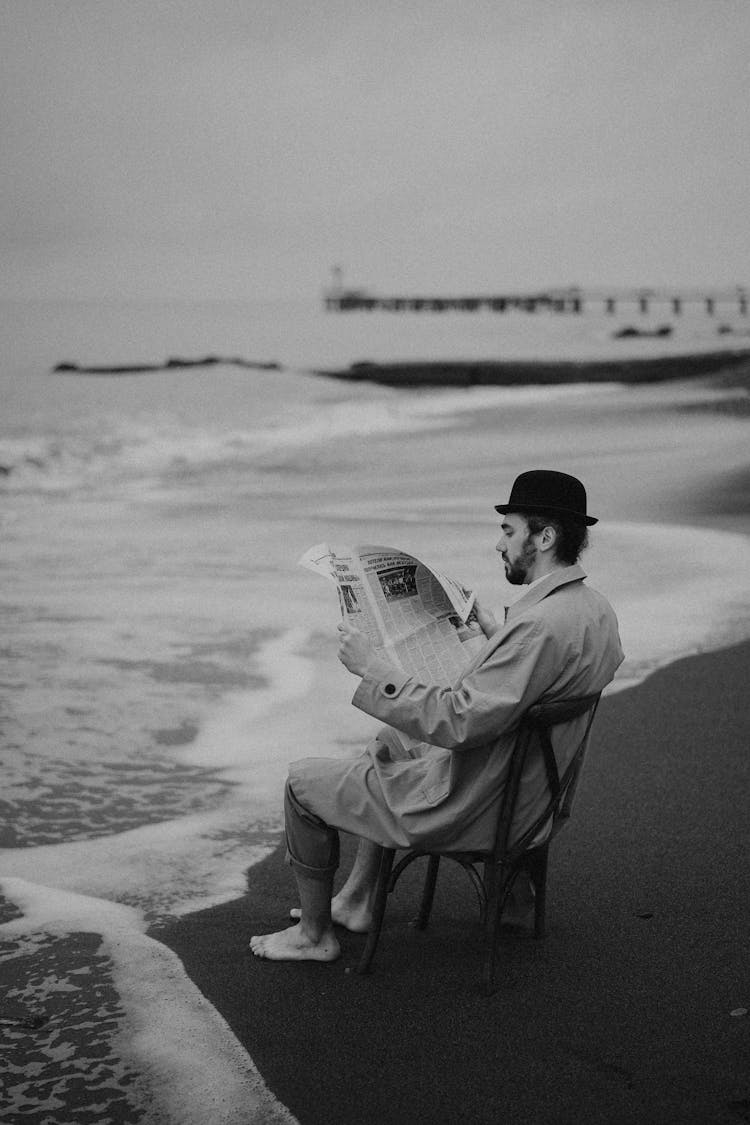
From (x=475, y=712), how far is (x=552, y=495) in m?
0.58

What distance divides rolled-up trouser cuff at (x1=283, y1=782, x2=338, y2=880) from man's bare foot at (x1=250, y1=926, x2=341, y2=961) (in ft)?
0.79

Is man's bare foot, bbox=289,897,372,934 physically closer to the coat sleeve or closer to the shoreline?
the shoreline

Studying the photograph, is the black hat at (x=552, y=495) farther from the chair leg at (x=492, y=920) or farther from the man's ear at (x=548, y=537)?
the chair leg at (x=492, y=920)

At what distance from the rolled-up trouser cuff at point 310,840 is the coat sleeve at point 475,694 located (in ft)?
1.54

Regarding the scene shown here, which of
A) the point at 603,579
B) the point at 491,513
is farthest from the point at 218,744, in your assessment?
the point at 491,513

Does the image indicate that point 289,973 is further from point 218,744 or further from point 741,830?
point 218,744

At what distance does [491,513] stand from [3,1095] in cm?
1041

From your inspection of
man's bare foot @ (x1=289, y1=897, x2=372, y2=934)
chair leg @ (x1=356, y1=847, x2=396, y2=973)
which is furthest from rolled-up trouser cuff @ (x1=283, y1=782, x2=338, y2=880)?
man's bare foot @ (x1=289, y1=897, x2=372, y2=934)

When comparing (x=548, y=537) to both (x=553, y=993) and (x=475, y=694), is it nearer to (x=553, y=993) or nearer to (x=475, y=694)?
(x=475, y=694)

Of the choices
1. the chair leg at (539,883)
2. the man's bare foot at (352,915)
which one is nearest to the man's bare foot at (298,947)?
the man's bare foot at (352,915)

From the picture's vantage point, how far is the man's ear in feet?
10.6

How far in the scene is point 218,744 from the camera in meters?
5.88

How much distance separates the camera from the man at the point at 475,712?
3.07m

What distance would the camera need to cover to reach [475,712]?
9.93 ft
